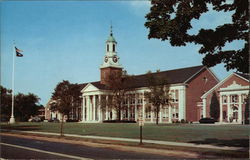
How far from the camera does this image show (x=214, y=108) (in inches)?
3086

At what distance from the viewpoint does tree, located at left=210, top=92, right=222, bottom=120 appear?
78.4 metres

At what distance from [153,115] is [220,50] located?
227 ft

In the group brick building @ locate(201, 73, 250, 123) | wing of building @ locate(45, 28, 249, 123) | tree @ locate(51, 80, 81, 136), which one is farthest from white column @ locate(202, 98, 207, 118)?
tree @ locate(51, 80, 81, 136)

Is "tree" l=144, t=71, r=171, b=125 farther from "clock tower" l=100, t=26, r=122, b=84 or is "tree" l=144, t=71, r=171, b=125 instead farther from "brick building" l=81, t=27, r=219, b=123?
"clock tower" l=100, t=26, r=122, b=84

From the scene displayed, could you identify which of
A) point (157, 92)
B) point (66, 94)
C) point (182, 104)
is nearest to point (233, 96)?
point (182, 104)

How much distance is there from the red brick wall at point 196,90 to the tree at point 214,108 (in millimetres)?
5205

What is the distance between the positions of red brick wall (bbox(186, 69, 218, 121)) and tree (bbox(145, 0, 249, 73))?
6394 centimetres

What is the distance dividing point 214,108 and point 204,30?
2439 inches

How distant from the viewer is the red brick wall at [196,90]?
8238 cm

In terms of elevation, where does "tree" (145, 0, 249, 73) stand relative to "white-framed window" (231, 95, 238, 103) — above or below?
above

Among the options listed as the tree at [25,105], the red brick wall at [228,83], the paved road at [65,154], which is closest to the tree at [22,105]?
the tree at [25,105]

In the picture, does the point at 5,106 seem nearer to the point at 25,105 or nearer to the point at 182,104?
the point at 25,105

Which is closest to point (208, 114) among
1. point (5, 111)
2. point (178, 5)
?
point (5, 111)

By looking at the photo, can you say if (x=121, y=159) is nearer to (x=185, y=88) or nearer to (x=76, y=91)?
(x=185, y=88)
